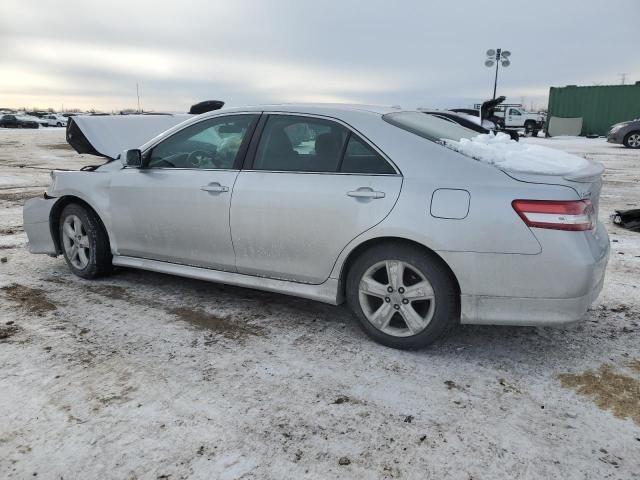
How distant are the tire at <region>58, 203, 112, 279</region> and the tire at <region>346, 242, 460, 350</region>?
2316 millimetres

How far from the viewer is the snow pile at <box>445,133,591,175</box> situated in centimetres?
293

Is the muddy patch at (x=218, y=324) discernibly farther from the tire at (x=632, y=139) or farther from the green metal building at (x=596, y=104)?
the green metal building at (x=596, y=104)

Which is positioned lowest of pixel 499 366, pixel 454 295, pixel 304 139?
pixel 499 366

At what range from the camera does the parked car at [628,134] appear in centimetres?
1998

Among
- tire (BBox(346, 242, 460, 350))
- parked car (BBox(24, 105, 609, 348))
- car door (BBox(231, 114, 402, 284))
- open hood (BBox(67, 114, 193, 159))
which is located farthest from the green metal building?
tire (BBox(346, 242, 460, 350))

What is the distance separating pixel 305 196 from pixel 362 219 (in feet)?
1.42

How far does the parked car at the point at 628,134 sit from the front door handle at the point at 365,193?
68.0ft

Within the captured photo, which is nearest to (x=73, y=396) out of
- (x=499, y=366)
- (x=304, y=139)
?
(x=304, y=139)

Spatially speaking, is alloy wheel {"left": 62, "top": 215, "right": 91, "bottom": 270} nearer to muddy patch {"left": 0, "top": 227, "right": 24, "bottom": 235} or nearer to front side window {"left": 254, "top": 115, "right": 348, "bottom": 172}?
front side window {"left": 254, "top": 115, "right": 348, "bottom": 172}

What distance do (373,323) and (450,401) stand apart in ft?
2.46

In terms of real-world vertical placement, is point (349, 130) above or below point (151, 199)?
above

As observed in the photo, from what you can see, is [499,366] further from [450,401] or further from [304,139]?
[304,139]

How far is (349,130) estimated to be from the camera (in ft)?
11.1

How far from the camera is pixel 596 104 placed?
95.8ft
